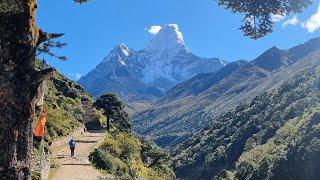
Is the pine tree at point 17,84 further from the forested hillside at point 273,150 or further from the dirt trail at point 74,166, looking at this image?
the forested hillside at point 273,150

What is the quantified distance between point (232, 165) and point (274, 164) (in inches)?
1687

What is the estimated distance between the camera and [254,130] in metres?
195

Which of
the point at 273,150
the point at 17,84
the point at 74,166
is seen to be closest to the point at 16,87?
the point at 17,84

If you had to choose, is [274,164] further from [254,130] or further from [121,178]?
[121,178]

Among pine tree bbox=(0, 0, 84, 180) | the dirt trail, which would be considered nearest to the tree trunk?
pine tree bbox=(0, 0, 84, 180)

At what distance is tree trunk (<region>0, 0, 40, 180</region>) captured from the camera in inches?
423

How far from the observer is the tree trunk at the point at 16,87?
1073cm

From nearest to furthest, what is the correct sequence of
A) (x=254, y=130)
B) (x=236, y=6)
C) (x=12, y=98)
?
1. (x=12, y=98)
2. (x=236, y=6)
3. (x=254, y=130)

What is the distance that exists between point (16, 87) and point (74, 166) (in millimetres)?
27334

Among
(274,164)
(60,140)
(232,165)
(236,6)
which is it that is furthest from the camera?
(232,165)

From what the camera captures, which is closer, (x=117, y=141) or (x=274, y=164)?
(x=117, y=141)

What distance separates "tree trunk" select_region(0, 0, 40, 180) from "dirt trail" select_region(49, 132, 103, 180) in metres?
21.7

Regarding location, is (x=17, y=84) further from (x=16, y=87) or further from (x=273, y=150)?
(x=273, y=150)

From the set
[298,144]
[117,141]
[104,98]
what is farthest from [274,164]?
[117,141]
